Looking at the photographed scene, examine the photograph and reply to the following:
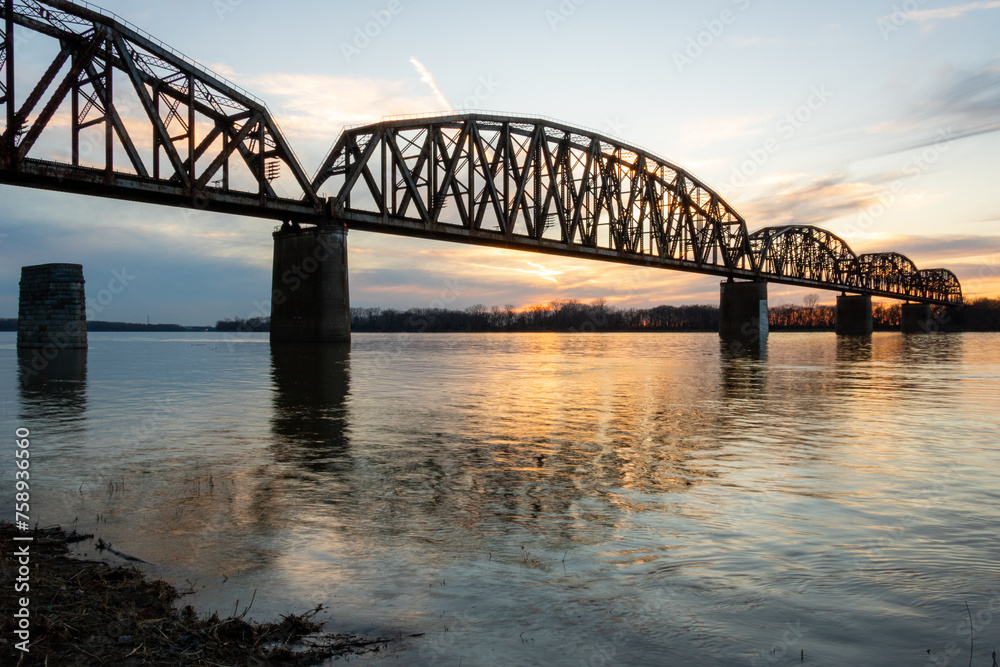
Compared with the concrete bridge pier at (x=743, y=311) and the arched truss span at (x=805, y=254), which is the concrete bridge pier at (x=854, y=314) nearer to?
the arched truss span at (x=805, y=254)

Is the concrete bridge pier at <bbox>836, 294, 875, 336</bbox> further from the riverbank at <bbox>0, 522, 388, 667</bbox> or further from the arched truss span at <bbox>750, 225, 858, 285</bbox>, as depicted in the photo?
the riverbank at <bbox>0, 522, 388, 667</bbox>

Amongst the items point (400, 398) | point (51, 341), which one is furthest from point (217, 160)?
point (400, 398)

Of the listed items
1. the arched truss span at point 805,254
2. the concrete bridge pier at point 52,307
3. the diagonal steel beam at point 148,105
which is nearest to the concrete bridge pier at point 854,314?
the arched truss span at point 805,254

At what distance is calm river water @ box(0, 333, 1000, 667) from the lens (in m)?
4.84

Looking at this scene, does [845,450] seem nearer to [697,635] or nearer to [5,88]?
[697,635]

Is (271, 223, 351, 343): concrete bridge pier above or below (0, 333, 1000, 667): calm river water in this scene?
above

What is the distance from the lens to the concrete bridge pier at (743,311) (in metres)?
110

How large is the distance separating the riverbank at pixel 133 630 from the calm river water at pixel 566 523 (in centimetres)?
26

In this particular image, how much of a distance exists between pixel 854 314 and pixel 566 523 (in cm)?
17367

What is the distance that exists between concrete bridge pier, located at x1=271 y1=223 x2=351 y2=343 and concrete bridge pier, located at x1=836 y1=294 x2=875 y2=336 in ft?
447

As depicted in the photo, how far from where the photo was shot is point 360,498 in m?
8.73

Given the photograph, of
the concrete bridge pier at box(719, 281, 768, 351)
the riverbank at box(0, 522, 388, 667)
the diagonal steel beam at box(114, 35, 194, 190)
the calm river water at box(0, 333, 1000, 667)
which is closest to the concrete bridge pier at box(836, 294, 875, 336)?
the concrete bridge pier at box(719, 281, 768, 351)

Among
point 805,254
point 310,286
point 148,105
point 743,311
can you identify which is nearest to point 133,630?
point 148,105

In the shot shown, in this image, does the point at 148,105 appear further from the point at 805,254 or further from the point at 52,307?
the point at 805,254
